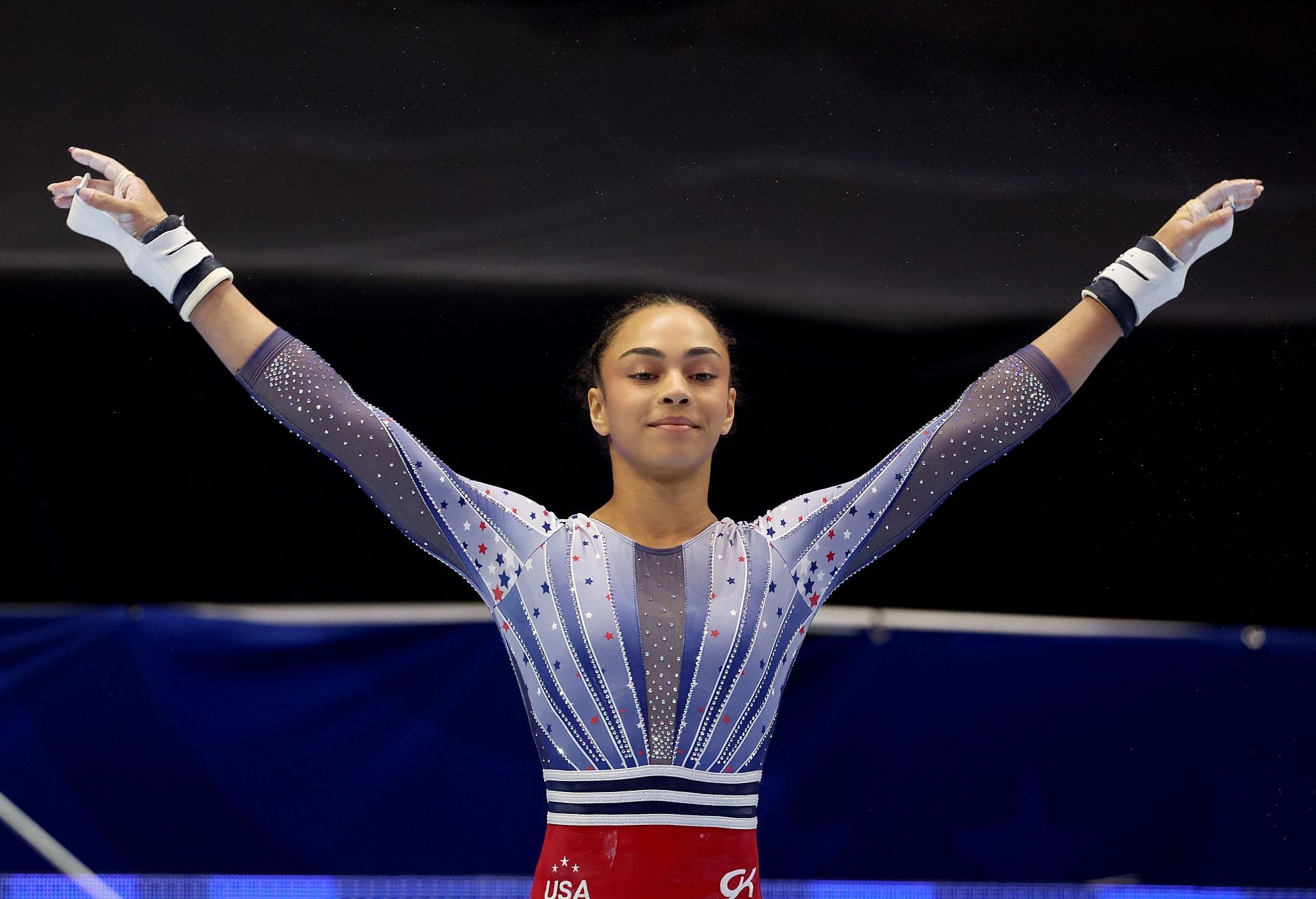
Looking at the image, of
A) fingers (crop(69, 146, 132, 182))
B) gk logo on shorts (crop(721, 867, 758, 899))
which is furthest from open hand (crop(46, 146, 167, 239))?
gk logo on shorts (crop(721, 867, 758, 899))

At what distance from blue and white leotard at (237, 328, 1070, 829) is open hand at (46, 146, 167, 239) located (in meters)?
0.27

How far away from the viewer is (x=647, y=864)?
6.28 feet

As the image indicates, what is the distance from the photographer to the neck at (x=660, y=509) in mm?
2156

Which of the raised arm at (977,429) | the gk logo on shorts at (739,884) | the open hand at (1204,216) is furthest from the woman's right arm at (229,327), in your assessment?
the open hand at (1204,216)

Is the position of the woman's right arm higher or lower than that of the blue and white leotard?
higher

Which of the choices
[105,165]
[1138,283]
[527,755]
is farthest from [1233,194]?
[527,755]

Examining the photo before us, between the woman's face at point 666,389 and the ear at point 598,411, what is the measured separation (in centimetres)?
3

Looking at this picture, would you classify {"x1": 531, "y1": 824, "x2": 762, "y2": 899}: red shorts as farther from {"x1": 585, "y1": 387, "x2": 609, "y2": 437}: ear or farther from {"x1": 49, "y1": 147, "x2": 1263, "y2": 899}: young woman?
{"x1": 585, "y1": 387, "x2": 609, "y2": 437}: ear

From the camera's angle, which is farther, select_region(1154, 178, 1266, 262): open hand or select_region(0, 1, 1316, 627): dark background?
select_region(0, 1, 1316, 627): dark background

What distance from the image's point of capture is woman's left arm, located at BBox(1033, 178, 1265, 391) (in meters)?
2.15

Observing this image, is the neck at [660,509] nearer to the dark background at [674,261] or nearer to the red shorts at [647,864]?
the red shorts at [647,864]

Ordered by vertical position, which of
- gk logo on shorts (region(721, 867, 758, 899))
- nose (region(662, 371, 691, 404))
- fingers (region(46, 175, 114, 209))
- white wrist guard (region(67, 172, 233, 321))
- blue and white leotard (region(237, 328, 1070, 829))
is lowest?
gk logo on shorts (region(721, 867, 758, 899))

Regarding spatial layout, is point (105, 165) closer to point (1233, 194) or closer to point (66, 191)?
point (66, 191)

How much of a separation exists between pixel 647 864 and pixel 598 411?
76 cm
